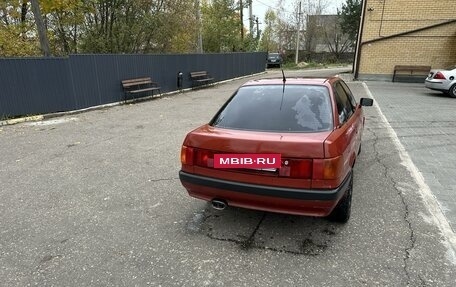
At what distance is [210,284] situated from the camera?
266 cm

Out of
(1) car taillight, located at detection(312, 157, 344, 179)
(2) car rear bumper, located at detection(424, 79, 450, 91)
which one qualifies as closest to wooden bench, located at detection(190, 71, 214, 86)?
(2) car rear bumper, located at detection(424, 79, 450, 91)

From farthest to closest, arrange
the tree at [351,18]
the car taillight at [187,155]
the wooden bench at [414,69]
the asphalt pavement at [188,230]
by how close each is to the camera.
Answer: the tree at [351,18]
the wooden bench at [414,69]
the car taillight at [187,155]
the asphalt pavement at [188,230]

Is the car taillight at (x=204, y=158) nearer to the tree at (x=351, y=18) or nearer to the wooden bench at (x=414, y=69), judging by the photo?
the wooden bench at (x=414, y=69)

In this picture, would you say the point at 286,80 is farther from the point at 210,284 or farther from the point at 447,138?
the point at 447,138

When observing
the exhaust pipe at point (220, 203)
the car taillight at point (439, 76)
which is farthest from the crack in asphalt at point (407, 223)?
the car taillight at point (439, 76)

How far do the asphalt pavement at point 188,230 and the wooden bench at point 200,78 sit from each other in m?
10.8

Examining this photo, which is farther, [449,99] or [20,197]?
[449,99]

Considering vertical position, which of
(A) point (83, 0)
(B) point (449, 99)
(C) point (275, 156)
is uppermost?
(A) point (83, 0)

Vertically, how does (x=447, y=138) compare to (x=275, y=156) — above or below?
below

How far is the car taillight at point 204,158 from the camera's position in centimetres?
318

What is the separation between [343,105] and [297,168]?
1508mm

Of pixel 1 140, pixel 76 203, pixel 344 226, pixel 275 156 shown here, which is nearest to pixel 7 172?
pixel 76 203

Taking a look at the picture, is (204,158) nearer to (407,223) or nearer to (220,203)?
(220,203)

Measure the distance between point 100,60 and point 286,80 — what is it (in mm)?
8770
